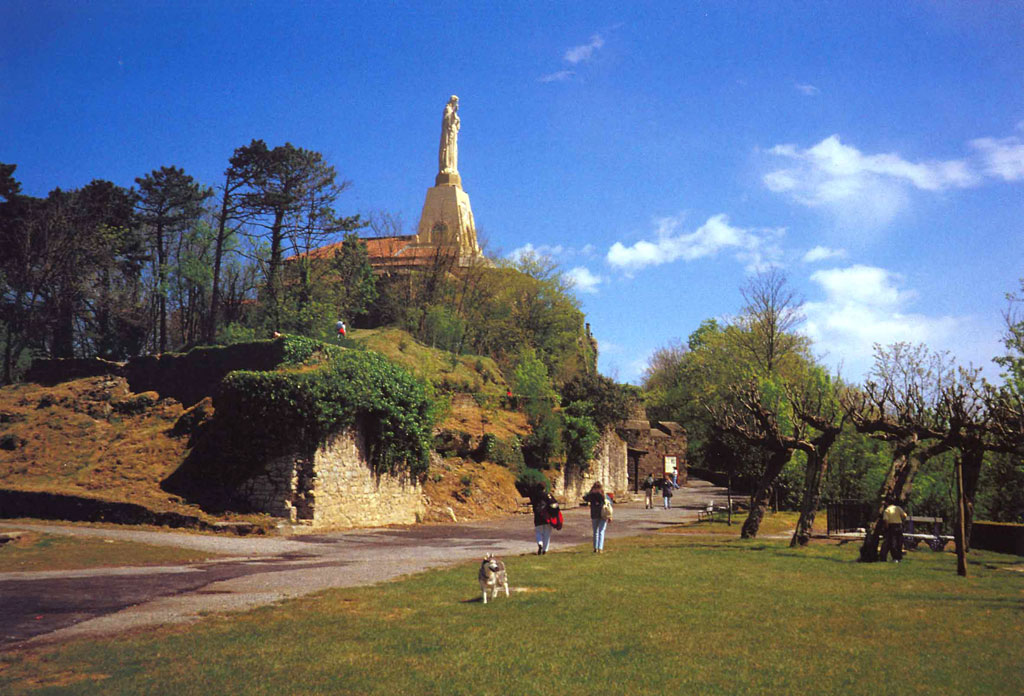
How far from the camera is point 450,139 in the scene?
2655 inches

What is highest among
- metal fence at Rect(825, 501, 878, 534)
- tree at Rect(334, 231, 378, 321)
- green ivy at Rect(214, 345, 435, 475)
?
tree at Rect(334, 231, 378, 321)

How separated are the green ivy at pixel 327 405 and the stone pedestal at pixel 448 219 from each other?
33.9 meters

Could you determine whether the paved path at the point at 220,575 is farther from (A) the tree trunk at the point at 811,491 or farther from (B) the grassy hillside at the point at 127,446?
(A) the tree trunk at the point at 811,491

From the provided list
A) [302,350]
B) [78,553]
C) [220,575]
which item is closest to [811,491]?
[302,350]

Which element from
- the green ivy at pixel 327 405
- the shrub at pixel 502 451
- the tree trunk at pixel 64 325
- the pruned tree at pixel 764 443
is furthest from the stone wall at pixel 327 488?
the tree trunk at pixel 64 325

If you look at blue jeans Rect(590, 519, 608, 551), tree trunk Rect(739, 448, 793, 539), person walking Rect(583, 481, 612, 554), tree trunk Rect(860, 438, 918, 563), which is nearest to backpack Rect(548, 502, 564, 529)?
person walking Rect(583, 481, 612, 554)

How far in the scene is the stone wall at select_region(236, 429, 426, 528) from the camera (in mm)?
21906

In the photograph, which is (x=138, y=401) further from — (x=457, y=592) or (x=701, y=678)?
(x=701, y=678)

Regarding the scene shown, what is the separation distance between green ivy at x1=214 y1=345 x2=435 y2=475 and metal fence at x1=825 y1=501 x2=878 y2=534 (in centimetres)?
1444

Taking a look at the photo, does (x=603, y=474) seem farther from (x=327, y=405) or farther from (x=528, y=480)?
(x=327, y=405)

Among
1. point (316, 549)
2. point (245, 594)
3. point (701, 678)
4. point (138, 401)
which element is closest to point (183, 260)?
point (138, 401)

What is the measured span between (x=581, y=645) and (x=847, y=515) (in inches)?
944

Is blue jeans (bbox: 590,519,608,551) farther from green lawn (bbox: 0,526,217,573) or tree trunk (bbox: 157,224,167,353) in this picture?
tree trunk (bbox: 157,224,167,353)

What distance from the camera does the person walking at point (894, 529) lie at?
18453mm
